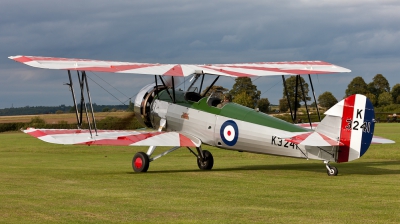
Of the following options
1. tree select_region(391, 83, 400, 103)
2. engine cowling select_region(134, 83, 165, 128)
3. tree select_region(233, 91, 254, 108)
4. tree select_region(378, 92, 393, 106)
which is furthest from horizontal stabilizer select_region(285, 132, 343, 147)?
tree select_region(391, 83, 400, 103)

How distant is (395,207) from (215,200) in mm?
2589

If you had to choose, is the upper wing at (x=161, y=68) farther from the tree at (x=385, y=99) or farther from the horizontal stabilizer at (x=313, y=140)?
the tree at (x=385, y=99)

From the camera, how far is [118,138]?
49.5 feet

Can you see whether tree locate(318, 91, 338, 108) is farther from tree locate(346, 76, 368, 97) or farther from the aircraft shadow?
the aircraft shadow

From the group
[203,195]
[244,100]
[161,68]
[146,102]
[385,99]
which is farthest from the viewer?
[385,99]

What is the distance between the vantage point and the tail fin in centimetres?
Result: 1305

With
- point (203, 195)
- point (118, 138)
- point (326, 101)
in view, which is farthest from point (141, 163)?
point (326, 101)

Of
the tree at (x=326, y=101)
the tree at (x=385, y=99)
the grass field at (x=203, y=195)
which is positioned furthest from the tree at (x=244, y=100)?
the grass field at (x=203, y=195)

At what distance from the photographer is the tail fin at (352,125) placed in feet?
42.8

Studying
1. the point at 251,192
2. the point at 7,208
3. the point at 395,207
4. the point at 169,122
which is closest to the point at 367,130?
the point at 251,192

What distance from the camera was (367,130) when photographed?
42.9 ft

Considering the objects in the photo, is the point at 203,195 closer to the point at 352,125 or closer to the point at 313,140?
the point at 313,140

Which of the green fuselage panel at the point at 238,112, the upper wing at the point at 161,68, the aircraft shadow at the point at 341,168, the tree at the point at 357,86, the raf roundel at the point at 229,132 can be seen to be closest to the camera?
the green fuselage panel at the point at 238,112

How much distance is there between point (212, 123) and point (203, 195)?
474 cm
